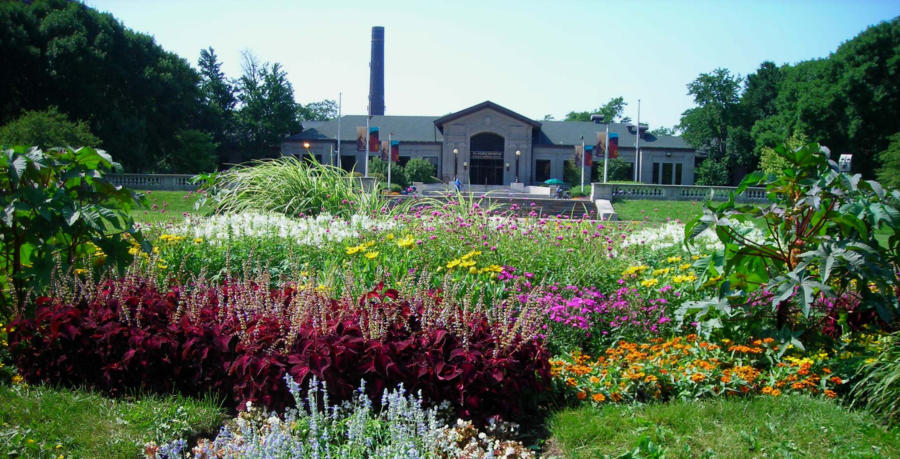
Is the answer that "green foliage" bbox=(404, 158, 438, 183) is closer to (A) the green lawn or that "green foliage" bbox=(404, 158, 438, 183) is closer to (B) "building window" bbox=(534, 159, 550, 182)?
(B) "building window" bbox=(534, 159, 550, 182)

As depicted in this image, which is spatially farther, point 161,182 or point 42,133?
point 161,182

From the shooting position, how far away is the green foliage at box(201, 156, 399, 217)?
28.1ft

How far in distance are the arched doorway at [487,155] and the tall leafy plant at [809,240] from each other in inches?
1784

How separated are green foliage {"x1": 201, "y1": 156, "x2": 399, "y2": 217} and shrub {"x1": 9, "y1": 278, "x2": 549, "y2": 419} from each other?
466cm

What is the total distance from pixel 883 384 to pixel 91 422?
4144 millimetres

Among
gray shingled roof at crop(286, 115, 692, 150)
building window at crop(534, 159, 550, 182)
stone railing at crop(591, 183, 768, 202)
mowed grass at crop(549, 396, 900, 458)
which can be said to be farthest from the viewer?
gray shingled roof at crop(286, 115, 692, 150)

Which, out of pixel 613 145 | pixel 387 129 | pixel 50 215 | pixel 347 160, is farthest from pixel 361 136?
pixel 50 215

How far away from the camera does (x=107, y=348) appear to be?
3398 mm

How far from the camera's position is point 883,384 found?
311 cm

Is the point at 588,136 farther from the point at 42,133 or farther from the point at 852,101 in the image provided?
the point at 42,133

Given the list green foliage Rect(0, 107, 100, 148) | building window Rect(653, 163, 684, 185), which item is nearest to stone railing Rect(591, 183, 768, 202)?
green foliage Rect(0, 107, 100, 148)

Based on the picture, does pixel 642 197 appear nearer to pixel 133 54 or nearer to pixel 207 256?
pixel 207 256

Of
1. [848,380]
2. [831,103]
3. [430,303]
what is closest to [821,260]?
[848,380]

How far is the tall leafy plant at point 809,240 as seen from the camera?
133 inches
